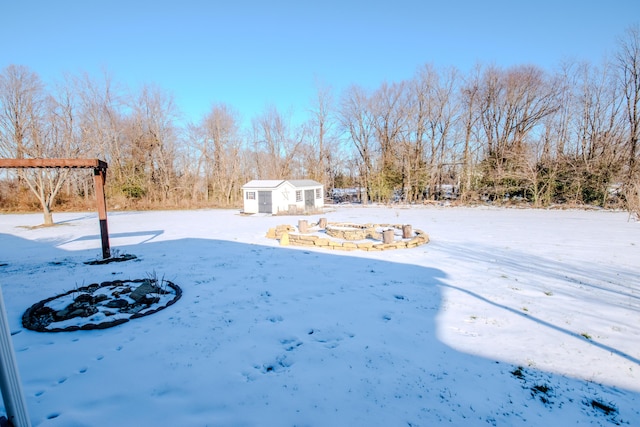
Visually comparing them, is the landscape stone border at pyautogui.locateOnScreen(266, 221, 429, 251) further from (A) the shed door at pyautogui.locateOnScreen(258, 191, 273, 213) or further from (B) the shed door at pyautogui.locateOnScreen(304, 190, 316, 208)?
(B) the shed door at pyautogui.locateOnScreen(304, 190, 316, 208)

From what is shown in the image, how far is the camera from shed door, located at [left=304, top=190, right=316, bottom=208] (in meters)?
21.4

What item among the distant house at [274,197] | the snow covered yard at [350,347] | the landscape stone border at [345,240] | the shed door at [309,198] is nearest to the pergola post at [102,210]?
the snow covered yard at [350,347]

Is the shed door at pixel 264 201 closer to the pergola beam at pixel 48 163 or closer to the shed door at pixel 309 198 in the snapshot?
the shed door at pixel 309 198

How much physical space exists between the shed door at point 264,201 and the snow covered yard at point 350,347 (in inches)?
510

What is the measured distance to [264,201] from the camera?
19.7 meters

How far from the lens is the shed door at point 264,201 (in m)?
19.6

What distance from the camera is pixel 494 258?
7023 mm

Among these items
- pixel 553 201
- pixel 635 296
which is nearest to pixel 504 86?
pixel 553 201

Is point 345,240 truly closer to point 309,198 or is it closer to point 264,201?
point 264,201

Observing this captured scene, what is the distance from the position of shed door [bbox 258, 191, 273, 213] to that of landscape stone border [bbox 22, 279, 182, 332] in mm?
14250

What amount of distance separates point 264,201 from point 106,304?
15424 mm

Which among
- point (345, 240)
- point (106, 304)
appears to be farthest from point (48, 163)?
point (345, 240)

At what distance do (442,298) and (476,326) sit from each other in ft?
3.03

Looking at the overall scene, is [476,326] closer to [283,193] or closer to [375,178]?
[283,193]
